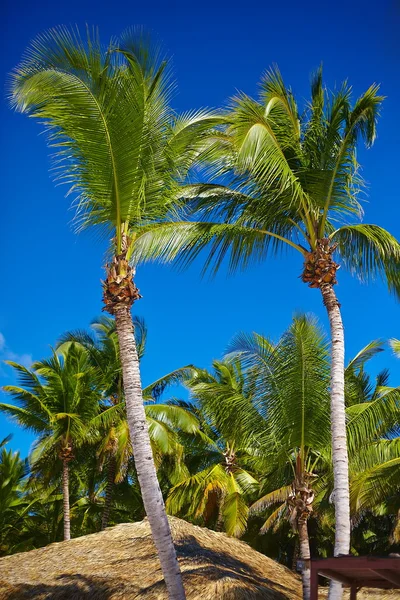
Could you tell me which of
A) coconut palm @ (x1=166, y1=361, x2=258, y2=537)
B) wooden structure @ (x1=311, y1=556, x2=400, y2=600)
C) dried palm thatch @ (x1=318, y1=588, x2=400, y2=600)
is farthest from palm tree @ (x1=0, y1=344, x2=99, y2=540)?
wooden structure @ (x1=311, y1=556, x2=400, y2=600)

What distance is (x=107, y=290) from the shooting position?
10586mm

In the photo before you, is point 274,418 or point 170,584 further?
point 274,418

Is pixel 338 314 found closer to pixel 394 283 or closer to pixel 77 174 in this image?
pixel 394 283

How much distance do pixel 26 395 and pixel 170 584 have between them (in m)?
13.6

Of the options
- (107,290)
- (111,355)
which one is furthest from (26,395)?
(107,290)

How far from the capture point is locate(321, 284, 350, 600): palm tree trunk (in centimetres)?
1021

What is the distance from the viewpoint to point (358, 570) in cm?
713

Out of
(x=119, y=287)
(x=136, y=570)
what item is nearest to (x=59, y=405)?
(x=136, y=570)

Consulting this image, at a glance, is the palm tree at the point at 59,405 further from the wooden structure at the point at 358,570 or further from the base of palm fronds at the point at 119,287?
the wooden structure at the point at 358,570

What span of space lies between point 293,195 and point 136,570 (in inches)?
337

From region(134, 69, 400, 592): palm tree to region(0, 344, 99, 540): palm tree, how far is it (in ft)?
34.6

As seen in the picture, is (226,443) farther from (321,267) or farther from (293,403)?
(321,267)

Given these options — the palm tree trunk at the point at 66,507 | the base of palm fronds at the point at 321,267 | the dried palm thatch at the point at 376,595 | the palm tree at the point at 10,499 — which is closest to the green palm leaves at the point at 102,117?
the base of palm fronds at the point at 321,267

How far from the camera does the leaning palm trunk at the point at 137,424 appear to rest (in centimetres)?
929
